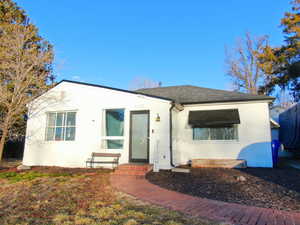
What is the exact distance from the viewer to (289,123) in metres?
14.2

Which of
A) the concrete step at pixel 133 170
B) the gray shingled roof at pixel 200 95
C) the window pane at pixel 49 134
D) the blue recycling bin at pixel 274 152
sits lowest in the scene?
the concrete step at pixel 133 170

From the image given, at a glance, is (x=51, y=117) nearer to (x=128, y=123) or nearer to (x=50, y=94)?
(x=50, y=94)

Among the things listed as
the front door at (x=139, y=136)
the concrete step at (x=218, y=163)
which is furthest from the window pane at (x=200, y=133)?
the front door at (x=139, y=136)

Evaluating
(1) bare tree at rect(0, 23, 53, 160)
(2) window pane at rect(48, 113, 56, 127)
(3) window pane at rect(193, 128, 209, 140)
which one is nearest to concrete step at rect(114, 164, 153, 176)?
(3) window pane at rect(193, 128, 209, 140)

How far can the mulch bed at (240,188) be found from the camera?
423 cm

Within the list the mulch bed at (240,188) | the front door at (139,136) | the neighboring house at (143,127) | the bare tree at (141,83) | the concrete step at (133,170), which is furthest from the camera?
the bare tree at (141,83)

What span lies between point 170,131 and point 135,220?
5.43 m

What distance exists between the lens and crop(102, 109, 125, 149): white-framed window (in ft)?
28.8

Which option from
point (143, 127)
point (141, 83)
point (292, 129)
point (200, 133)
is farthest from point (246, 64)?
point (143, 127)

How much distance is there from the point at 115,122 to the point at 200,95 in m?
5.03

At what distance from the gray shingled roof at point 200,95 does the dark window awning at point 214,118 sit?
1.90ft

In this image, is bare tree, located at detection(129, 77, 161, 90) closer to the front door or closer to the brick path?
the front door

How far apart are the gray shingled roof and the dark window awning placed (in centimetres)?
58

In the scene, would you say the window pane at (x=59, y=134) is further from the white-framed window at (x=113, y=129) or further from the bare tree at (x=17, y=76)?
the white-framed window at (x=113, y=129)
